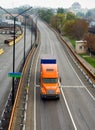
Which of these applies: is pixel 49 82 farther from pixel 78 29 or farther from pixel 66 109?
pixel 78 29

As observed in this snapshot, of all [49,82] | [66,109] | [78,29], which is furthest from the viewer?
[78,29]

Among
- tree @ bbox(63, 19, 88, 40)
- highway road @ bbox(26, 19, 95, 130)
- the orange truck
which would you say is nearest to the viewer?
highway road @ bbox(26, 19, 95, 130)

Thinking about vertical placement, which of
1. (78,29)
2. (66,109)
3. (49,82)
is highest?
(49,82)

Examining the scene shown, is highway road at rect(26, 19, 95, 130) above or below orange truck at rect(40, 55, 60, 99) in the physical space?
below

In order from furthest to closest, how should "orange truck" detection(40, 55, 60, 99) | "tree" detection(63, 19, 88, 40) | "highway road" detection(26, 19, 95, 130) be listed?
"tree" detection(63, 19, 88, 40) → "orange truck" detection(40, 55, 60, 99) → "highway road" detection(26, 19, 95, 130)

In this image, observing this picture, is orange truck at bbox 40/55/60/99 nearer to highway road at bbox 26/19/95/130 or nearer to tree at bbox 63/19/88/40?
highway road at bbox 26/19/95/130

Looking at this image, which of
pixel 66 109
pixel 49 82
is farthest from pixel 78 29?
pixel 66 109

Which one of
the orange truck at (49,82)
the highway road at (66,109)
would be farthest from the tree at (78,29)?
the orange truck at (49,82)

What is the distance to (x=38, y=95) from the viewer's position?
4159 centimetres

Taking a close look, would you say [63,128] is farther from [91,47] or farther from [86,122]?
[91,47]

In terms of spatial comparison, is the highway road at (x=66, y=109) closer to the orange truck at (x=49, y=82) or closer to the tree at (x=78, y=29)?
the orange truck at (x=49, y=82)

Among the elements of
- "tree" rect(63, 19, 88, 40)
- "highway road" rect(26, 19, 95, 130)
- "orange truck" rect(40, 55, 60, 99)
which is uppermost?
"orange truck" rect(40, 55, 60, 99)

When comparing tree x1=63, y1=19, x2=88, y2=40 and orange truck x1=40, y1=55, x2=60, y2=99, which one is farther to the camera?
tree x1=63, y1=19, x2=88, y2=40

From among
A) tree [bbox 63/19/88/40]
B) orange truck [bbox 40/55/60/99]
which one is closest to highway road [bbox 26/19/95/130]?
orange truck [bbox 40/55/60/99]
